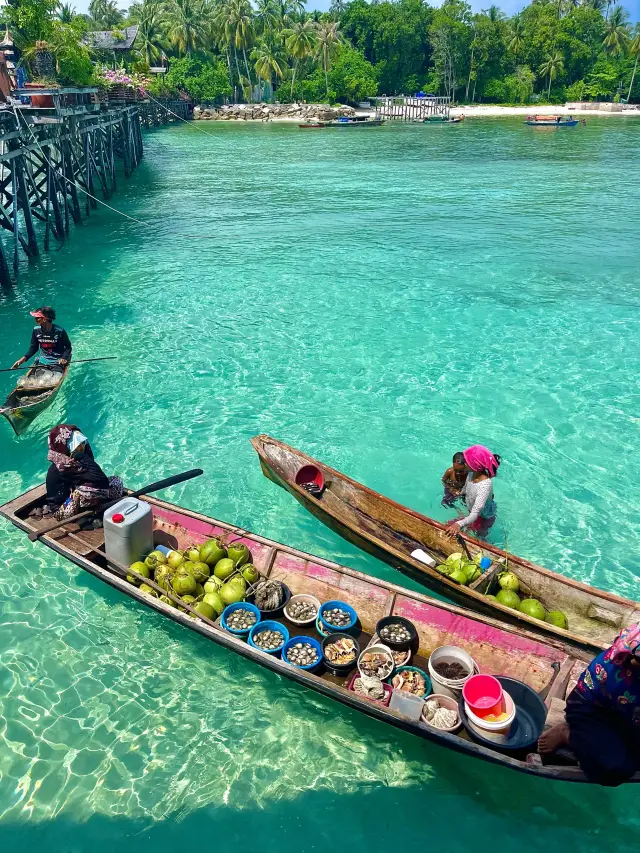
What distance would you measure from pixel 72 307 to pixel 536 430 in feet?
52.0

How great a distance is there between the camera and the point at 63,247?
87.9 ft

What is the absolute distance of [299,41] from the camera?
310 feet

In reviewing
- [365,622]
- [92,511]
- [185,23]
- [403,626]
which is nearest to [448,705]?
[403,626]

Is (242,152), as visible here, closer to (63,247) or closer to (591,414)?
(63,247)

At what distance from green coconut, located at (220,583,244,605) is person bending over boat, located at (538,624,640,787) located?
4.24m

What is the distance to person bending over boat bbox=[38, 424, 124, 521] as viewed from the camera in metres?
8.87

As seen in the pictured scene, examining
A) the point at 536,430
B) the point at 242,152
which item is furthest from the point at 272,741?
the point at 242,152

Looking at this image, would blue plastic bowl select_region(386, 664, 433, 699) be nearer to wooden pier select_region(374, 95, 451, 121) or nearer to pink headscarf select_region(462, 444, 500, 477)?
pink headscarf select_region(462, 444, 500, 477)

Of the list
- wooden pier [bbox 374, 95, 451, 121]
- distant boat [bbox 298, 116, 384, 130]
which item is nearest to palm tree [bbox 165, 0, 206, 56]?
distant boat [bbox 298, 116, 384, 130]

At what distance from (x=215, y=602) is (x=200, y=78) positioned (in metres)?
106

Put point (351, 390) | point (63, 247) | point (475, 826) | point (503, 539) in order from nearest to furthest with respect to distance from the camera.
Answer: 1. point (475, 826)
2. point (503, 539)
3. point (351, 390)
4. point (63, 247)

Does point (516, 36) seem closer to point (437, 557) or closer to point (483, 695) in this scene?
point (437, 557)

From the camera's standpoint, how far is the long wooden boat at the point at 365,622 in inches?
240

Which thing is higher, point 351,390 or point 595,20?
point 595,20
